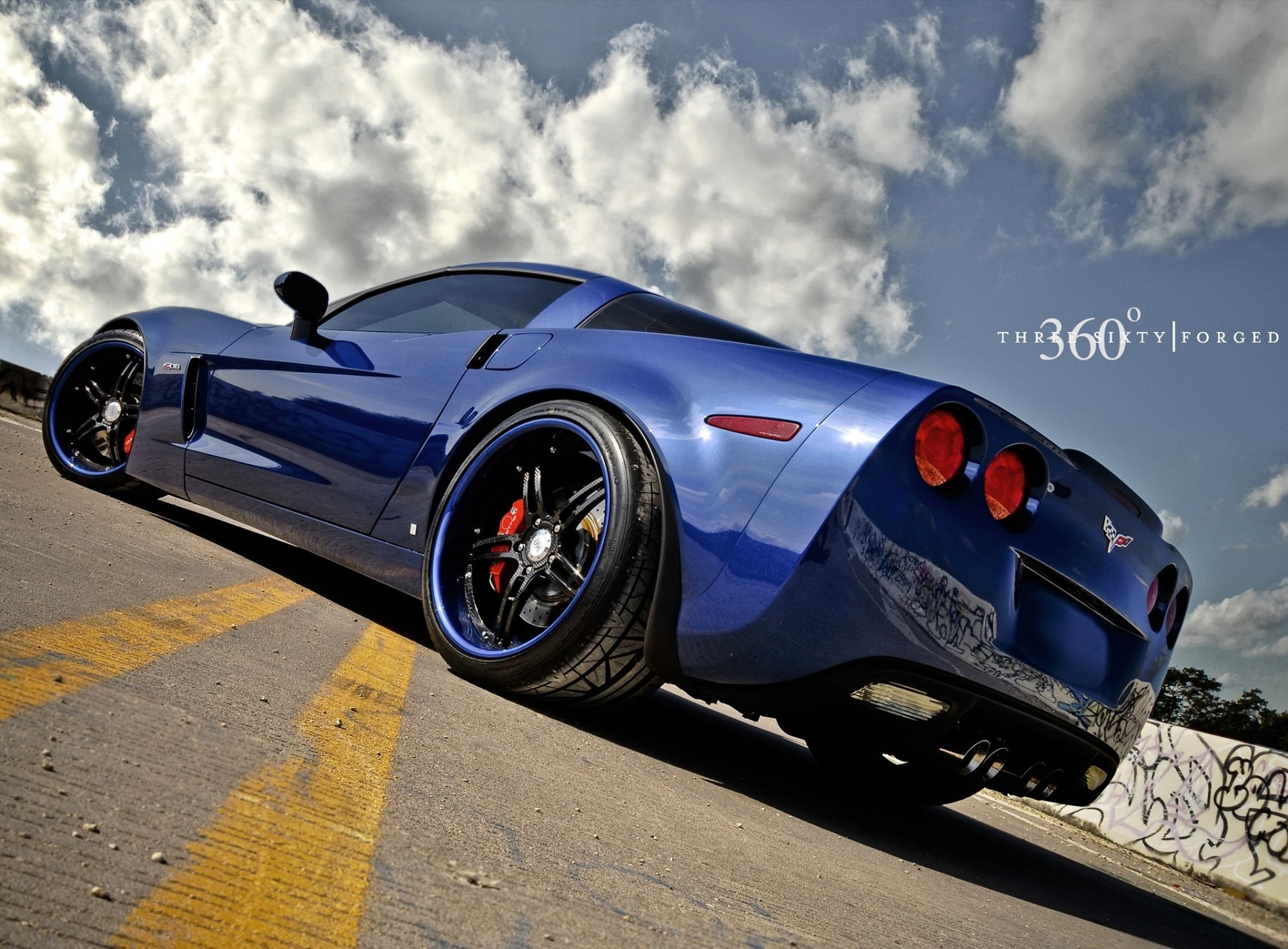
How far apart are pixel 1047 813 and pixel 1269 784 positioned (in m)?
2.07

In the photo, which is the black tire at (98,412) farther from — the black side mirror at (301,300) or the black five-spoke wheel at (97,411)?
the black side mirror at (301,300)

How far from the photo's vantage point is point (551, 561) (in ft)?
8.46

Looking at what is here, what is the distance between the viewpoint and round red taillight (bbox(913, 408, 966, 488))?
221 centimetres

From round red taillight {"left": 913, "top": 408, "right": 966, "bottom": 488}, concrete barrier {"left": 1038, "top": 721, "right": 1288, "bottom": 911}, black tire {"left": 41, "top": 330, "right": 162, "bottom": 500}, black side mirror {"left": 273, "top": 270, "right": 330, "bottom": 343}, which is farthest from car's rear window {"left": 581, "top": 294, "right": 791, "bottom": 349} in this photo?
concrete barrier {"left": 1038, "top": 721, "right": 1288, "bottom": 911}

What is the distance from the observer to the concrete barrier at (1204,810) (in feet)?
19.0

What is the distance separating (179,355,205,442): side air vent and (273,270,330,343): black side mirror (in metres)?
0.61

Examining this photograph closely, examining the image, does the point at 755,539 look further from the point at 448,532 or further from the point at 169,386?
the point at 169,386

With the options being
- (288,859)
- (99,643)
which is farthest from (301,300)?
(288,859)

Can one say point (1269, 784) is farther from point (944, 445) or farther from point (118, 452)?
point (118, 452)

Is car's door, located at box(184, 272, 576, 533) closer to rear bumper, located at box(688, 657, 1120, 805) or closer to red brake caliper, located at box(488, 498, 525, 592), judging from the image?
red brake caliper, located at box(488, 498, 525, 592)

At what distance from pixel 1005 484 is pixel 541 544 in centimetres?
119

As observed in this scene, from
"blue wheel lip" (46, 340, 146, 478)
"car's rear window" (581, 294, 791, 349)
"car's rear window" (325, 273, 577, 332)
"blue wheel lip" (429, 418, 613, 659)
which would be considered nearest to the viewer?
"blue wheel lip" (429, 418, 613, 659)

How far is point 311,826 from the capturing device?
1229mm

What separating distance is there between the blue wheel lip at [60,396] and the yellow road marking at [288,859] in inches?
146
